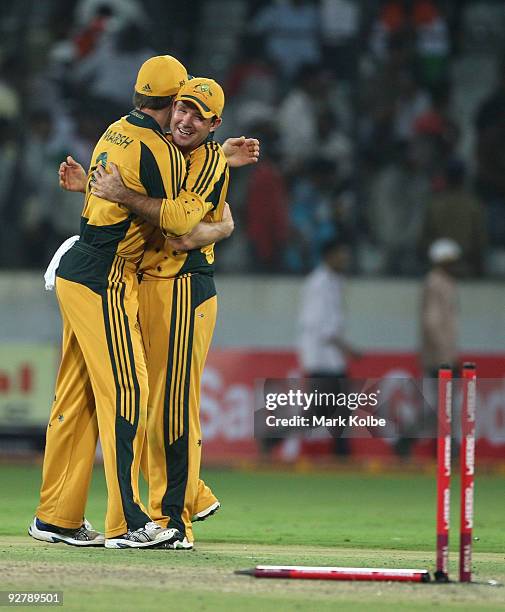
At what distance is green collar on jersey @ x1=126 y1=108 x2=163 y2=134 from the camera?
6715 mm

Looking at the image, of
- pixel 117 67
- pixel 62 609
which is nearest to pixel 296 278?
pixel 117 67

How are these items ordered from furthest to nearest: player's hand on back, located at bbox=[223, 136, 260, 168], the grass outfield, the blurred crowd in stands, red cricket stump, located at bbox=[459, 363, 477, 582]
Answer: the blurred crowd in stands → player's hand on back, located at bbox=[223, 136, 260, 168] → red cricket stump, located at bbox=[459, 363, 477, 582] → the grass outfield

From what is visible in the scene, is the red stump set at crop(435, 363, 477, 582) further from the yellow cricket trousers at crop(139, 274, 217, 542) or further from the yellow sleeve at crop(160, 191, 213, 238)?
the yellow cricket trousers at crop(139, 274, 217, 542)

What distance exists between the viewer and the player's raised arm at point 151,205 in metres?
6.57

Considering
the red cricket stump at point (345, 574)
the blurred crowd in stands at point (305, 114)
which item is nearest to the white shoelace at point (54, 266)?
the red cricket stump at point (345, 574)

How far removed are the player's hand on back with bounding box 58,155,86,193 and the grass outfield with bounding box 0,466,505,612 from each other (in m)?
1.75

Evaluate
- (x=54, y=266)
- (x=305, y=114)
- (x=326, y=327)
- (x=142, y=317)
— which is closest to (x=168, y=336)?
(x=142, y=317)

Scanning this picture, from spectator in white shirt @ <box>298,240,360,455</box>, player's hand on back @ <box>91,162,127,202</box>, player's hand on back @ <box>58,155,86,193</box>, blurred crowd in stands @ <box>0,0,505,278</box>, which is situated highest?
blurred crowd in stands @ <box>0,0,505,278</box>

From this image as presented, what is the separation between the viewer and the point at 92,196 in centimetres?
672

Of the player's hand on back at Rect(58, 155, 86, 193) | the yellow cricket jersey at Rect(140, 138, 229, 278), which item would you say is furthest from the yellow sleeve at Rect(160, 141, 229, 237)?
the player's hand on back at Rect(58, 155, 86, 193)

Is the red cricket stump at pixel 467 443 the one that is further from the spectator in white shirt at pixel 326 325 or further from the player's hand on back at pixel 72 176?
the spectator in white shirt at pixel 326 325

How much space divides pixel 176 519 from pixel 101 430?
22.3 inches

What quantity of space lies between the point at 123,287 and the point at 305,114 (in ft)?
29.3

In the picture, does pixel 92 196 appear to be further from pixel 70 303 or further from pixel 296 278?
pixel 296 278
